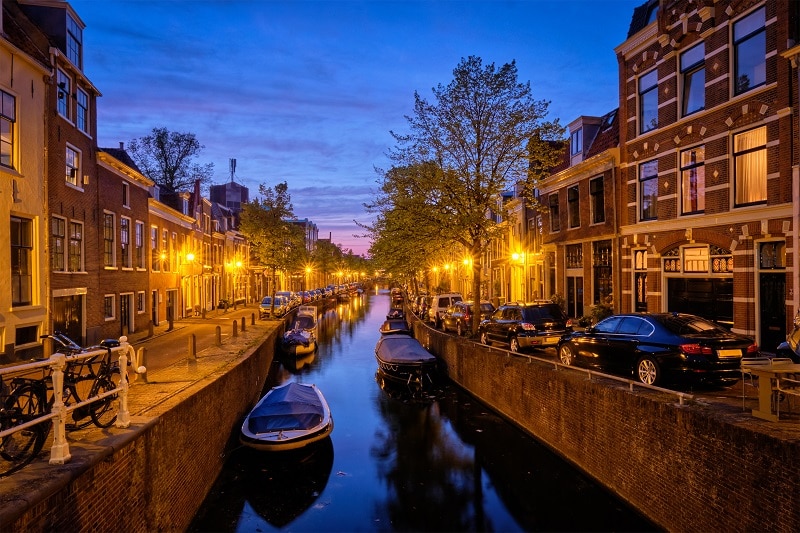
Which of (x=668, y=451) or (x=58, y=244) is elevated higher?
(x=58, y=244)

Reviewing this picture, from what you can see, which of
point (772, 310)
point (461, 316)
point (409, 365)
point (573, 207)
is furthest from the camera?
point (461, 316)

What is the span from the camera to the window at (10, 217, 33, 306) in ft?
53.5

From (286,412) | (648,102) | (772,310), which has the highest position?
(648,102)

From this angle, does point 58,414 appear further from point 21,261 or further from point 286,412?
point 21,261

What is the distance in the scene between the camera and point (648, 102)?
20.9 metres

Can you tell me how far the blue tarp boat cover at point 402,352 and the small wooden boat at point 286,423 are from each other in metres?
8.23

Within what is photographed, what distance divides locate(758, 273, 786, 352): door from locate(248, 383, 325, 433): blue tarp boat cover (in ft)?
→ 43.7

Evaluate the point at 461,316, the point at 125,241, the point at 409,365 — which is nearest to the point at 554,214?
the point at 461,316

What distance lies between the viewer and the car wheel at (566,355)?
14.6 metres

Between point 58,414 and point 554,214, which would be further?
point 554,214

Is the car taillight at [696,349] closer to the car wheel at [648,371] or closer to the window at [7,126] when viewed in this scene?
the car wheel at [648,371]

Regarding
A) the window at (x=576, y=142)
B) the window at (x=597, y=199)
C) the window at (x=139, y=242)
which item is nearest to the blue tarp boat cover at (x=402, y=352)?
the window at (x=597, y=199)

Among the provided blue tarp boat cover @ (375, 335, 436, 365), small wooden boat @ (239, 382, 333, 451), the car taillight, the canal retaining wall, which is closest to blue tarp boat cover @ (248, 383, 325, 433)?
small wooden boat @ (239, 382, 333, 451)

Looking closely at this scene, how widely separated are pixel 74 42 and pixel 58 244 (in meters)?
8.33
